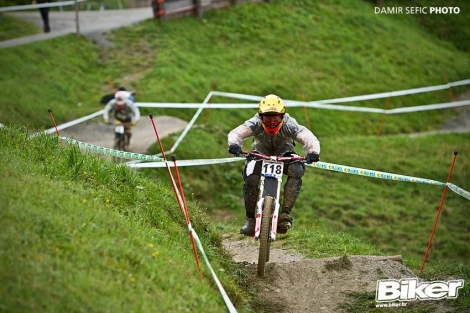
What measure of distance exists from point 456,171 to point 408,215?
298cm

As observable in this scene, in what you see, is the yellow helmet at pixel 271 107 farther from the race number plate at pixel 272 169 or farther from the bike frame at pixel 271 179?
the race number plate at pixel 272 169

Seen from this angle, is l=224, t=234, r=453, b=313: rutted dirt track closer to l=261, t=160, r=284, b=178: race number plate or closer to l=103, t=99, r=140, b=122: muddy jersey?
l=261, t=160, r=284, b=178: race number plate

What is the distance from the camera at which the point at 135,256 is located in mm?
6496

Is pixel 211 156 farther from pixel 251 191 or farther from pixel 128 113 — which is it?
pixel 251 191

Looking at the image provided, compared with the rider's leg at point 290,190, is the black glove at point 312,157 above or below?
above

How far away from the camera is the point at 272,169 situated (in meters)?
8.53

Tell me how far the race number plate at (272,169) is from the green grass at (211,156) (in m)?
1.09

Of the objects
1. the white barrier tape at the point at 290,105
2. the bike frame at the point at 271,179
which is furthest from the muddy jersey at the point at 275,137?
the white barrier tape at the point at 290,105

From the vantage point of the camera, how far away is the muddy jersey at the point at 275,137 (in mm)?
8938

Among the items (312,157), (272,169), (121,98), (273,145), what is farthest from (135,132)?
(312,157)

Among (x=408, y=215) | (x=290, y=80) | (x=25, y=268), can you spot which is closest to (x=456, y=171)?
(x=408, y=215)

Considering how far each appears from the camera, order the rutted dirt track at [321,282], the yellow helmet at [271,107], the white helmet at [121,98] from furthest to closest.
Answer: the white helmet at [121,98] → the yellow helmet at [271,107] → the rutted dirt track at [321,282]

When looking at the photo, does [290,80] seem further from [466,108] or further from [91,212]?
[91,212]

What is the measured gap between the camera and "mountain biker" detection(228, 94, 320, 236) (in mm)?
8836
